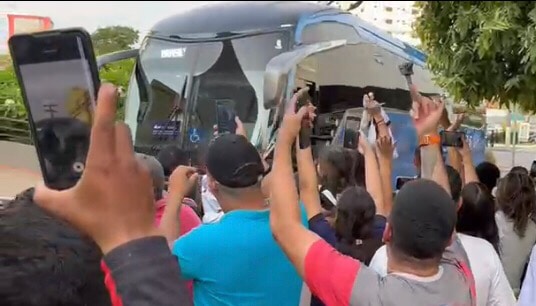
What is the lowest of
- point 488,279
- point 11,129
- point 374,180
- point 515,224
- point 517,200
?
point 515,224

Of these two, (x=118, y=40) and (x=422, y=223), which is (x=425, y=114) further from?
(x=118, y=40)

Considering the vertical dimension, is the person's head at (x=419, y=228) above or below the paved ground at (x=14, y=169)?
below

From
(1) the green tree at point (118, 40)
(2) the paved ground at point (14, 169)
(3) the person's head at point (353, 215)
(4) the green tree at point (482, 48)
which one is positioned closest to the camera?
(2) the paved ground at point (14, 169)

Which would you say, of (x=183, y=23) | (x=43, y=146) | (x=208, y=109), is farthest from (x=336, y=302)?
(x=183, y=23)

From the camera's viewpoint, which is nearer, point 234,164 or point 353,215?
point 234,164

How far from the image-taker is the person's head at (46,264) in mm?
1359

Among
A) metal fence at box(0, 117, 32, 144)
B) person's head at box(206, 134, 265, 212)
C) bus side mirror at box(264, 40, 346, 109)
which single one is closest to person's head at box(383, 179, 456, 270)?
person's head at box(206, 134, 265, 212)

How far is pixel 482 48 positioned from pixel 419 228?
360 centimetres

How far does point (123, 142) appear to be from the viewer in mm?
1268

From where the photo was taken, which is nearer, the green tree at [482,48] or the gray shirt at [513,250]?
the gray shirt at [513,250]

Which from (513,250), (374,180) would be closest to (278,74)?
(513,250)

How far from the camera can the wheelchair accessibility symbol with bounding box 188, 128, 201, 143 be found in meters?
10.5

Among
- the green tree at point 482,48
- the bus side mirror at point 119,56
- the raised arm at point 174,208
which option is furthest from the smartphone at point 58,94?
the bus side mirror at point 119,56

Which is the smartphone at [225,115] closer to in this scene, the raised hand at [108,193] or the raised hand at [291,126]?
the raised hand at [291,126]
